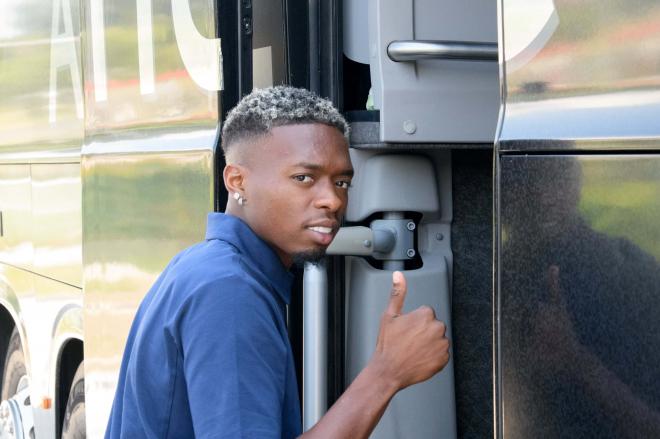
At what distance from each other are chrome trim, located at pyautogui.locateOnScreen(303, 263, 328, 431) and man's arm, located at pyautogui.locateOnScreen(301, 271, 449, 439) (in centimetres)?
84

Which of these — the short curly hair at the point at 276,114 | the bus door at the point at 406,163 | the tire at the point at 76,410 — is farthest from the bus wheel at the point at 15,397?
the short curly hair at the point at 276,114

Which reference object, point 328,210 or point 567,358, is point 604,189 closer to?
point 567,358

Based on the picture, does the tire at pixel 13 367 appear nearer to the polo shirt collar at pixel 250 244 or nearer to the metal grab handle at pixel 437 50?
the metal grab handle at pixel 437 50

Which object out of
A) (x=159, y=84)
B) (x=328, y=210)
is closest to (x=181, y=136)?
(x=159, y=84)

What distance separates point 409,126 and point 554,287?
1063mm

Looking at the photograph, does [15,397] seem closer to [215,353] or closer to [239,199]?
[239,199]

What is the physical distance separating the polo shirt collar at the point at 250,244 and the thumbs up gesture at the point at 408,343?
21 centimetres

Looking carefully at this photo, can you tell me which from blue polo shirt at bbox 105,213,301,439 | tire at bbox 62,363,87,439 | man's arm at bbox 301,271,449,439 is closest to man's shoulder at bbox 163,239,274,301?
blue polo shirt at bbox 105,213,301,439

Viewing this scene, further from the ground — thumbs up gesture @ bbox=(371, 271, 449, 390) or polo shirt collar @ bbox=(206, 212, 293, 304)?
polo shirt collar @ bbox=(206, 212, 293, 304)

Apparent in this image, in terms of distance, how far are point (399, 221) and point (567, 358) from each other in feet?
4.12

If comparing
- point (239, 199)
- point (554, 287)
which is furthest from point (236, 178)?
point (554, 287)

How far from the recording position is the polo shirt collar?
2146mm

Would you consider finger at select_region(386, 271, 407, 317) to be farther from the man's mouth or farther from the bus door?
the bus door

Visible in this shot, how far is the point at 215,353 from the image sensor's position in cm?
188
